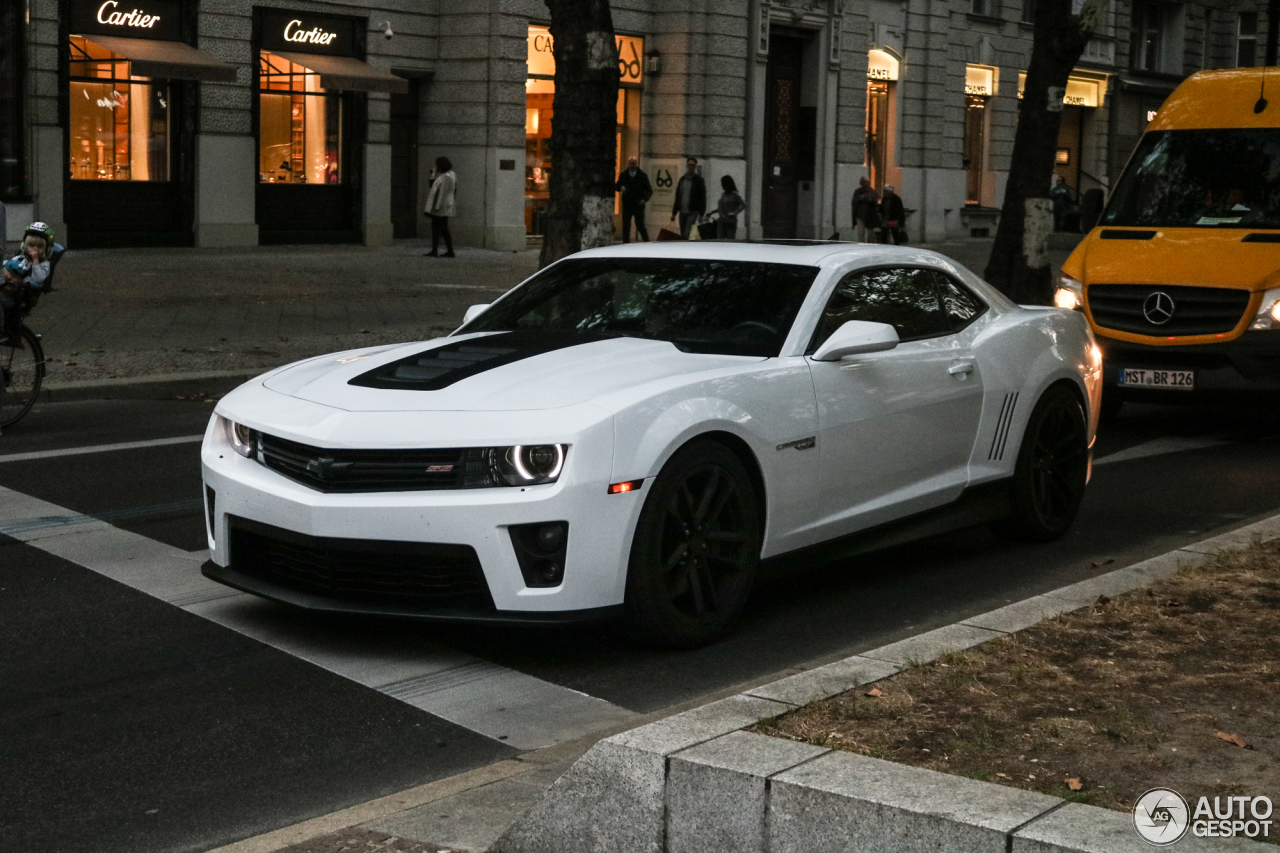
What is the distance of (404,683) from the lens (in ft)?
18.1

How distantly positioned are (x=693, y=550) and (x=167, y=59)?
21905mm

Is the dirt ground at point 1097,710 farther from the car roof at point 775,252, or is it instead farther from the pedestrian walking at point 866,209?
the pedestrian walking at point 866,209

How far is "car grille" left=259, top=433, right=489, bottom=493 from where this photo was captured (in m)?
5.50

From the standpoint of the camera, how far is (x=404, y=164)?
3136 cm

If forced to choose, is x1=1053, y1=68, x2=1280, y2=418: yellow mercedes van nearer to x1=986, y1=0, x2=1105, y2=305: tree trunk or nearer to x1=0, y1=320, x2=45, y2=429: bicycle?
x1=986, y1=0, x2=1105, y2=305: tree trunk

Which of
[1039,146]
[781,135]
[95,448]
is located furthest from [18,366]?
[781,135]

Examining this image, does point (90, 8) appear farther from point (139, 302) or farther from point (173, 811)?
point (173, 811)

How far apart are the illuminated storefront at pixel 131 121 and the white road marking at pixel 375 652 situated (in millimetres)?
19176

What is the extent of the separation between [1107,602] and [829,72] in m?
32.9

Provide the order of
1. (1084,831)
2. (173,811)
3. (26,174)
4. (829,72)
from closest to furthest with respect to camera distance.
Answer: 1. (1084,831)
2. (173,811)
3. (26,174)
4. (829,72)

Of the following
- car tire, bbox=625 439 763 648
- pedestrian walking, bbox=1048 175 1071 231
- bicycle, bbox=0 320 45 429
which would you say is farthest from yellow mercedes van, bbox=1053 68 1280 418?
pedestrian walking, bbox=1048 175 1071 231

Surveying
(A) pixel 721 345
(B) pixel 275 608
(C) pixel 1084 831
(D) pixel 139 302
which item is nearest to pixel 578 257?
(A) pixel 721 345

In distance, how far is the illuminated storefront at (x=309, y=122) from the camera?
28.1 meters

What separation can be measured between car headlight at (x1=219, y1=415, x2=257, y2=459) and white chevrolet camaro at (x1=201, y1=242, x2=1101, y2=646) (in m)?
0.02
